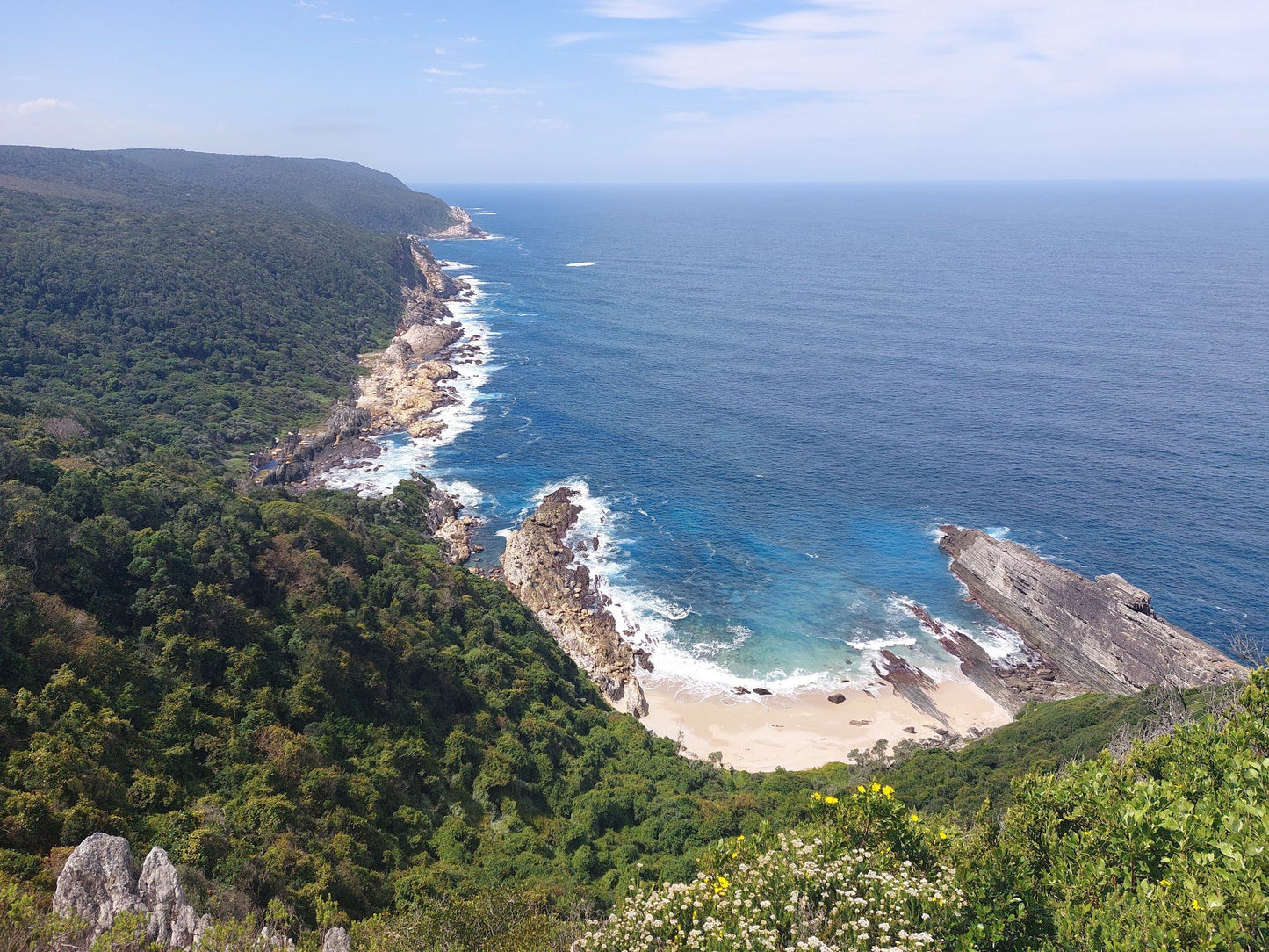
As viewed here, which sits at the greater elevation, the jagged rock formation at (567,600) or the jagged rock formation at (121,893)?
the jagged rock formation at (121,893)

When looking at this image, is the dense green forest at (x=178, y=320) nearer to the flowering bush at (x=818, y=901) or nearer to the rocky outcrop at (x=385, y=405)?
the rocky outcrop at (x=385, y=405)

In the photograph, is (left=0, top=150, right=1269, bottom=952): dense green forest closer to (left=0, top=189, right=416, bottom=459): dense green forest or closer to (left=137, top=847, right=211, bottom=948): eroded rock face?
(left=137, top=847, right=211, bottom=948): eroded rock face

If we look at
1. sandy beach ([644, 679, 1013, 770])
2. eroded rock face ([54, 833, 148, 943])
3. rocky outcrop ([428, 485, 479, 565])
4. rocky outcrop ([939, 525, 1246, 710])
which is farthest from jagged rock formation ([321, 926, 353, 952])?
rocky outcrop ([939, 525, 1246, 710])

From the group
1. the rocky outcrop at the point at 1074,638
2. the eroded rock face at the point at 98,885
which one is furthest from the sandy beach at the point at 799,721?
the eroded rock face at the point at 98,885

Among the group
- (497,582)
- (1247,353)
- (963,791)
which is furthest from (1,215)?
(1247,353)

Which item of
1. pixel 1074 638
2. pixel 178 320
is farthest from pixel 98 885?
pixel 178 320

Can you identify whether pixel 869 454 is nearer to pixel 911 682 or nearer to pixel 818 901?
pixel 911 682

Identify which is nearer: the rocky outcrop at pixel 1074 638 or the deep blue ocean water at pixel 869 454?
the rocky outcrop at pixel 1074 638
